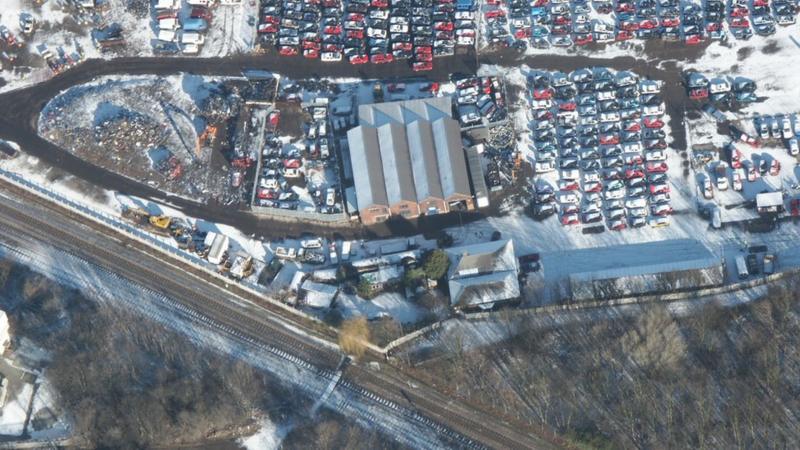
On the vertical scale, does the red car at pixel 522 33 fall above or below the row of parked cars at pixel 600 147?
above

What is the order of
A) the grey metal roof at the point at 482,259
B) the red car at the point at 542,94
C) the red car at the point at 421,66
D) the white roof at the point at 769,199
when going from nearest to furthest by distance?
the grey metal roof at the point at 482,259 → the white roof at the point at 769,199 → the red car at the point at 542,94 → the red car at the point at 421,66

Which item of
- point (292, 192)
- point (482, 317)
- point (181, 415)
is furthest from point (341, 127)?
point (181, 415)

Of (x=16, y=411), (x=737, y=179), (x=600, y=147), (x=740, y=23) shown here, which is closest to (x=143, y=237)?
(x=16, y=411)

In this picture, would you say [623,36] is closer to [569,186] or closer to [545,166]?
[545,166]

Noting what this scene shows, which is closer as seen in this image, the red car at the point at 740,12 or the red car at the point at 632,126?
the red car at the point at 632,126

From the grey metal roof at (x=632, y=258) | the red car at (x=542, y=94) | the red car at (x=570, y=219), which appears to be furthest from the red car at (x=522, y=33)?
the grey metal roof at (x=632, y=258)

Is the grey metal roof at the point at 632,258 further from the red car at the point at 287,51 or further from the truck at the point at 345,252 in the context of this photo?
the red car at the point at 287,51

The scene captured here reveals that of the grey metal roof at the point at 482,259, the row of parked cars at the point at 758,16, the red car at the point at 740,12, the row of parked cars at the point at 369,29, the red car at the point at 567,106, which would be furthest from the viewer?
the row of parked cars at the point at 369,29

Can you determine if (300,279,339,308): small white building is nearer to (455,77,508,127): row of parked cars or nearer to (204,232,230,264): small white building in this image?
(204,232,230,264): small white building
